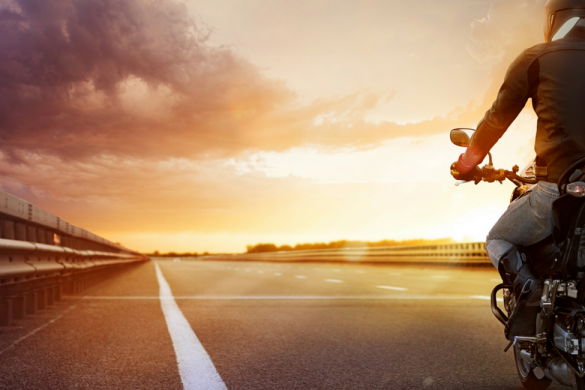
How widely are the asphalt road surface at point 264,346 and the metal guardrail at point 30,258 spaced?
24 centimetres

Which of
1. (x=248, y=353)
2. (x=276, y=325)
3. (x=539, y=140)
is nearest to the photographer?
(x=539, y=140)

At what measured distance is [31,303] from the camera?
7.02m

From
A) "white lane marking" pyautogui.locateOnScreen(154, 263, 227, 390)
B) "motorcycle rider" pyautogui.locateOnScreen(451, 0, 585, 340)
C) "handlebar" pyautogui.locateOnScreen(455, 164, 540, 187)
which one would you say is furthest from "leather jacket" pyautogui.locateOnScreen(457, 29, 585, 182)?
"white lane marking" pyautogui.locateOnScreen(154, 263, 227, 390)

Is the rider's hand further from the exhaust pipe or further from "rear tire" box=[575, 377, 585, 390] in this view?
"rear tire" box=[575, 377, 585, 390]

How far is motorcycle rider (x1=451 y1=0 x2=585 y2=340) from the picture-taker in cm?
275

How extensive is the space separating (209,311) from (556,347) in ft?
18.3

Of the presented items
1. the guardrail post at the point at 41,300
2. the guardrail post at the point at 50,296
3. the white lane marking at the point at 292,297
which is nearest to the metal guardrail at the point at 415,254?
the white lane marking at the point at 292,297

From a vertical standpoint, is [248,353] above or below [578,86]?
below

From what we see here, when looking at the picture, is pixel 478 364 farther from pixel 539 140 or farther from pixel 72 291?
pixel 72 291

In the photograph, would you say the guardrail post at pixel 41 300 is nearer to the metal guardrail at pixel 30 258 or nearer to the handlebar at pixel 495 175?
the metal guardrail at pixel 30 258

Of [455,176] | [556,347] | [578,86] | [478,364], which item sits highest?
[578,86]

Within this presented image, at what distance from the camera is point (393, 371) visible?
4.05 meters

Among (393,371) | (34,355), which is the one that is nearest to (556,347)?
(393,371)

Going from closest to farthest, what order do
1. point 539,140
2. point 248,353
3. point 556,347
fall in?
point 556,347 < point 539,140 < point 248,353
